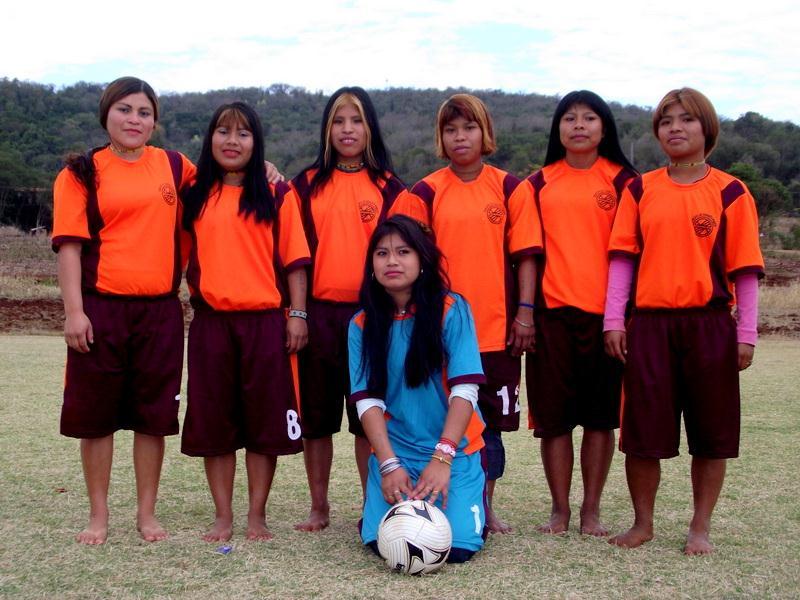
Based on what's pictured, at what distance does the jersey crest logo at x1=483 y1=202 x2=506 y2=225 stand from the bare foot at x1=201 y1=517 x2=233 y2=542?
2.03 meters

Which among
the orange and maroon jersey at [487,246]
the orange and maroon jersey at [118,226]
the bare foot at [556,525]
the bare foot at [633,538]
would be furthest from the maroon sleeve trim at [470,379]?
the orange and maroon jersey at [118,226]

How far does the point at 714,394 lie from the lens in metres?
4.26

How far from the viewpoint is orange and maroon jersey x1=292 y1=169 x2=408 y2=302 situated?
4.66 meters

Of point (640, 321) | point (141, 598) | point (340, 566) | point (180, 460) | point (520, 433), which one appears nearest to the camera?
point (141, 598)

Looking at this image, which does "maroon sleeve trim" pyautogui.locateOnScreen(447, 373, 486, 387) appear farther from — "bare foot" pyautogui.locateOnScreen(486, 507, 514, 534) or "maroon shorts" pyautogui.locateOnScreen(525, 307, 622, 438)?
"bare foot" pyautogui.locateOnScreen(486, 507, 514, 534)

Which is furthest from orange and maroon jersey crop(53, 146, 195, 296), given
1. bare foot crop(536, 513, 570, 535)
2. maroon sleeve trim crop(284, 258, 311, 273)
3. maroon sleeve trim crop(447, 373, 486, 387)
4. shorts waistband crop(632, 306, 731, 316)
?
shorts waistband crop(632, 306, 731, 316)

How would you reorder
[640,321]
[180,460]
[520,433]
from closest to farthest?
[640,321], [180,460], [520,433]

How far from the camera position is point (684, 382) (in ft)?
14.2

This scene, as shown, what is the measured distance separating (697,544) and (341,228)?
2363 mm

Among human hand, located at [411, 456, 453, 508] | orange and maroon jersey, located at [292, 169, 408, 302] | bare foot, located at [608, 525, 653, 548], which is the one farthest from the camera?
orange and maroon jersey, located at [292, 169, 408, 302]

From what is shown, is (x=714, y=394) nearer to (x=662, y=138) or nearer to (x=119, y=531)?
(x=662, y=138)

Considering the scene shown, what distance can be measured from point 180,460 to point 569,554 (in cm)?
327

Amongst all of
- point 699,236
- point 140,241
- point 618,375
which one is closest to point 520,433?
point 618,375

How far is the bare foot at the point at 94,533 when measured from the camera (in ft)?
14.2
